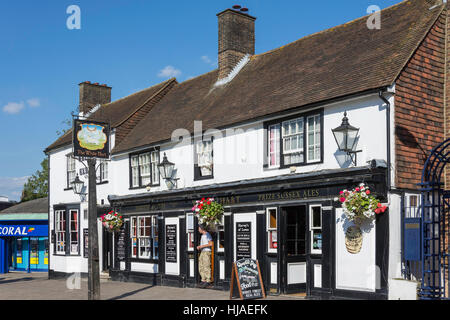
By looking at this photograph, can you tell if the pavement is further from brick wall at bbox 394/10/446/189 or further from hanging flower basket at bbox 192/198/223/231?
brick wall at bbox 394/10/446/189

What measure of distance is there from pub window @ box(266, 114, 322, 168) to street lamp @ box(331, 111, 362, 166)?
1135mm

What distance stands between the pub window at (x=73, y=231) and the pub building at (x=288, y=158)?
2308mm

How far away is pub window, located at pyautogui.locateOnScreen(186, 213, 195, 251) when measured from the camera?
18.4 meters

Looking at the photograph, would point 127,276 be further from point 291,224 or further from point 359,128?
point 359,128

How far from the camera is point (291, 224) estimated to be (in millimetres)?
15695

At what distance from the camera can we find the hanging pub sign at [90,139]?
14430 mm

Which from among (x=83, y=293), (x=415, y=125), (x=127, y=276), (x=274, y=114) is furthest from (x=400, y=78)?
(x=127, y=276)

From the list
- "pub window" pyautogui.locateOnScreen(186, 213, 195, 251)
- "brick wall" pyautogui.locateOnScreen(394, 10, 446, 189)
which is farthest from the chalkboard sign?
"brick wall" pyautogui.locateOnScreen(394, 10, 446, 189)

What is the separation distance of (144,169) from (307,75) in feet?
25.3

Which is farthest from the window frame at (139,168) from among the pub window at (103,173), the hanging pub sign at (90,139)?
the hanging pub sign at (90,139)

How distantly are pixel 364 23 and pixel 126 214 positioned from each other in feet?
36.4

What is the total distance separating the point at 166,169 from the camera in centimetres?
1908

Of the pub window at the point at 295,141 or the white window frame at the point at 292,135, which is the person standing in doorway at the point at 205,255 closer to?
the pub window at the point at 295,141

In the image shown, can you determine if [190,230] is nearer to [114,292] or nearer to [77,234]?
[114,292]
